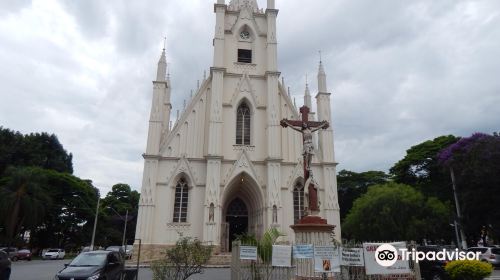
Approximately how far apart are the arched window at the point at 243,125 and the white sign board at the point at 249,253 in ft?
52.7

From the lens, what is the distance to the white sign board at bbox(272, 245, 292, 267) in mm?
10125

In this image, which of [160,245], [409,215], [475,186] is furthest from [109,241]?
[475,186]

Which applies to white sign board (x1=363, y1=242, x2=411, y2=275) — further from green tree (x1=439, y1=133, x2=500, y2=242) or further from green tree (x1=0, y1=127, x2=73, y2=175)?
green tree (x1=0, y1=127, x2=73, y2=175)

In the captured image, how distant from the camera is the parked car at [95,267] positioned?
32.6 ft

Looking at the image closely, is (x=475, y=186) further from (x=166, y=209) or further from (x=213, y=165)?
(x=166, y=209)

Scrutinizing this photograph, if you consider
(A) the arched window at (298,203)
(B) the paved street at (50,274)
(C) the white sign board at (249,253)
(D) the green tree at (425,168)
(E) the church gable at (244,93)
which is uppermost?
(E) the church gable at (244,93)

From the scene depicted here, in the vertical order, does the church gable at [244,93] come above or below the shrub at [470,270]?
above

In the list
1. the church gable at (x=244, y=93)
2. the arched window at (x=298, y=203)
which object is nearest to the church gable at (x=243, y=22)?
the church gable at (x=244, y=93)

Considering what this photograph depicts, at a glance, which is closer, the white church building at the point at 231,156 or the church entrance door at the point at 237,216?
the white church building at the point at 231,156

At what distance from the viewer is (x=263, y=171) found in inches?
1013

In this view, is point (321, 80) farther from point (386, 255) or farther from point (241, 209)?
point (386, 255)

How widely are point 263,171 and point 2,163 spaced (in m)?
29.8

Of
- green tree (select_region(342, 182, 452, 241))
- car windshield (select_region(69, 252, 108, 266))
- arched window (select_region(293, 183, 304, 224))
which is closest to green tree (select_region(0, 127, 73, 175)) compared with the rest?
arched window (select_region(293, 183, 304, 224))

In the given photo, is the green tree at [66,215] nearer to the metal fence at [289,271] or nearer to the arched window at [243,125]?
the arched window at [243,125]
